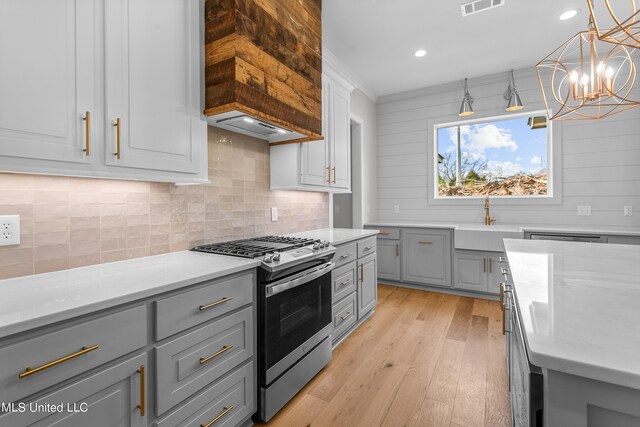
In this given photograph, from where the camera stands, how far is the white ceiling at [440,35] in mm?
2736

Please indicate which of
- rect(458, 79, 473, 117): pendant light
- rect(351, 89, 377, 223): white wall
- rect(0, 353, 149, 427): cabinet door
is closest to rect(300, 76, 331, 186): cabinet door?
rect(351, 89, 377, 223): white wall

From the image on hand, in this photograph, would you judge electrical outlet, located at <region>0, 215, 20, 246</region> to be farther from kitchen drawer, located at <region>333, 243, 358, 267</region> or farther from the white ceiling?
the white ceiling

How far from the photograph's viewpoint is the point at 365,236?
3.01 m

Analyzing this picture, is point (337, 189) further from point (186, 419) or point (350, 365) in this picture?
point (186, 419)

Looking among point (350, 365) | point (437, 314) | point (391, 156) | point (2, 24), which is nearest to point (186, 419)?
point (350, 365)

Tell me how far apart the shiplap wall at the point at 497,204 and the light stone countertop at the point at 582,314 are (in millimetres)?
2628

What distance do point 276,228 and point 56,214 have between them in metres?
1.63

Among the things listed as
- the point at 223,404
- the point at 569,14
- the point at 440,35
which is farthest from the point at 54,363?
the point at 569,14

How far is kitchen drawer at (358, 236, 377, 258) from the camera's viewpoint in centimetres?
294

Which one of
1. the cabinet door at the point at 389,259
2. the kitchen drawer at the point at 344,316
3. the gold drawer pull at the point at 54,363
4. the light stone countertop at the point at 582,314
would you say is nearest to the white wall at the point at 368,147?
the cabinet door at the point at 389,259

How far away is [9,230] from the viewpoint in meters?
1.32

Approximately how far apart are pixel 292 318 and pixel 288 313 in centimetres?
6

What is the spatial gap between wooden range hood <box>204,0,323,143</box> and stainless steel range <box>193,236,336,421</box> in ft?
2.71

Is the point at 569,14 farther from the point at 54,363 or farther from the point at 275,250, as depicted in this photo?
the point at 54,363
